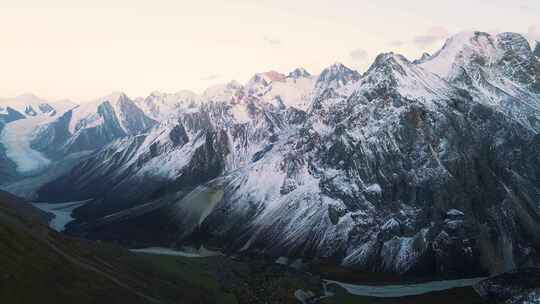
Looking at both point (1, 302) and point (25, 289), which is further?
point (25, 289)

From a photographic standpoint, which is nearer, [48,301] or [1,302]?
[1,302]

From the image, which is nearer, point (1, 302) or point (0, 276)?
point (1, 302)
